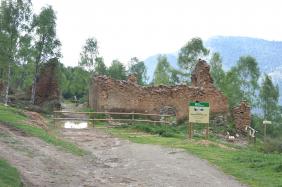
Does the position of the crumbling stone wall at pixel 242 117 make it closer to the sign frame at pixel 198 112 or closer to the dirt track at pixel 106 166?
the sign frame at pixel 198 112

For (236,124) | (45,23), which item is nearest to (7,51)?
(45,23)

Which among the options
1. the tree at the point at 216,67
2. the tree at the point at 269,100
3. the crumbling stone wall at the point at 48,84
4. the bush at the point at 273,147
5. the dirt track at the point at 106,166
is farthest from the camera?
the tree at the point at 216,67

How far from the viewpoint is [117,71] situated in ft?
288

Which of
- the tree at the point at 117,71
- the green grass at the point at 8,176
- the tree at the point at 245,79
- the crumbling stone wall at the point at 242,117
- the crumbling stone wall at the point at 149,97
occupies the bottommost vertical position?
the green grass at the point at 8,176

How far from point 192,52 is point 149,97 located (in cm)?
2808

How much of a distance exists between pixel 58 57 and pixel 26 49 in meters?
3.76

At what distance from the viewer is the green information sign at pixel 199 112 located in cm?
2742

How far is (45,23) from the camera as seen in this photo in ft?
154

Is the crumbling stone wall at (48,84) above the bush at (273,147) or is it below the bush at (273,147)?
above

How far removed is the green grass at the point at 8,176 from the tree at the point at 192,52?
53.7 meters

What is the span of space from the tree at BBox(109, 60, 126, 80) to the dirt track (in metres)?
63.1

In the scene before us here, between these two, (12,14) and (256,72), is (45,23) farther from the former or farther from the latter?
(256,72)

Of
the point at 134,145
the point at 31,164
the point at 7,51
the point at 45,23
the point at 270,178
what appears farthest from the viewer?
the point at 45,23

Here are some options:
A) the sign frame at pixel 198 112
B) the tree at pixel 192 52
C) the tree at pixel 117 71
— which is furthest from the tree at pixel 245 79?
the sign frame at pixel 198 112
